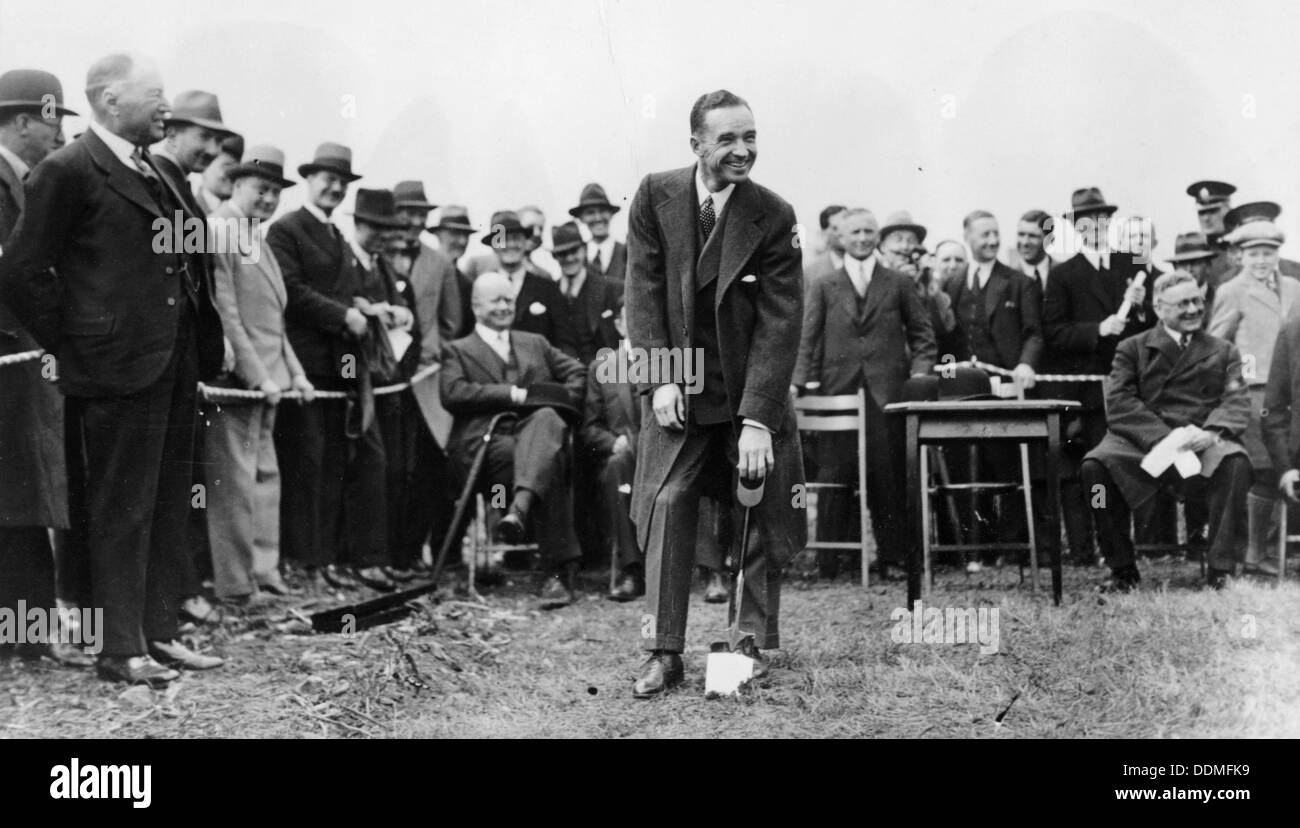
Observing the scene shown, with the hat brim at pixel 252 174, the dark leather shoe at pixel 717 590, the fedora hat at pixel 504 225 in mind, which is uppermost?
the hat brim at pixel 252 174

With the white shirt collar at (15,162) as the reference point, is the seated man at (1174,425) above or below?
below

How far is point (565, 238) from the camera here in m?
7.33

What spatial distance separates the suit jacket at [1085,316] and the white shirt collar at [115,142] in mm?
4711

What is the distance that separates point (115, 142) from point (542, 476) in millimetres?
2716

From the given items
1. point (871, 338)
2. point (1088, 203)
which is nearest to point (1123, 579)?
point (871, 338)

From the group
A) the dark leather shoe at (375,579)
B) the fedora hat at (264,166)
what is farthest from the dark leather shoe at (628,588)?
the fedora hat at (264,166)

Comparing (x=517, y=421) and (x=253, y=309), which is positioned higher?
(x=253, y=309)

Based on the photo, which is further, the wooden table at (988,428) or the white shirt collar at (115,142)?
the wooden table at (988,428)

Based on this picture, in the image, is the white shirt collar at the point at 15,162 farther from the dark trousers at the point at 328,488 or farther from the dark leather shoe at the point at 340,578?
the dark leather shoe at the point at 340,578

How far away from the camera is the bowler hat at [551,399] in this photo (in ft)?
22.4

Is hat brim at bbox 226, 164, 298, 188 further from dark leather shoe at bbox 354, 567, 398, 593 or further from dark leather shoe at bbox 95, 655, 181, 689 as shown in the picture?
dark leather shoe at bbox 95, 655, 181, 689

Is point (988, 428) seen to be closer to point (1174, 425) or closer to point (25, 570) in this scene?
point (1174, 425)
